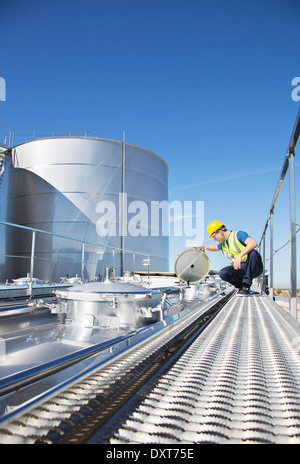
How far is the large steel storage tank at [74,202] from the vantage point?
31.2 feet

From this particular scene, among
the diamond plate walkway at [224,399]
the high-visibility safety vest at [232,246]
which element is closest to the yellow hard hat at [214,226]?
the high-visibility safety vest at [232,246]

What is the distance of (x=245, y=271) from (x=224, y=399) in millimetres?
2645

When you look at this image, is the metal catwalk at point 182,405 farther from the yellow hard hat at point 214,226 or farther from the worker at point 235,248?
the yellow hard hat at point 214,226

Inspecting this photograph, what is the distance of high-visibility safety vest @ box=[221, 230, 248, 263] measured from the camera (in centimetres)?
276

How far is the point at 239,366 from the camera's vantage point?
0.79 meters

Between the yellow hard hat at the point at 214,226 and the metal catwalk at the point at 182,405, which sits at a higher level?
the yellow hard hat at the point at 214,226

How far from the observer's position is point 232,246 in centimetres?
281

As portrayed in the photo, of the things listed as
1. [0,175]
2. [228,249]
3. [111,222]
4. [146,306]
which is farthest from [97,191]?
[146,306]

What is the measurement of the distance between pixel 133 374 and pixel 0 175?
463 inches

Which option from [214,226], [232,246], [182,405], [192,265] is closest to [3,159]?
[192,265]

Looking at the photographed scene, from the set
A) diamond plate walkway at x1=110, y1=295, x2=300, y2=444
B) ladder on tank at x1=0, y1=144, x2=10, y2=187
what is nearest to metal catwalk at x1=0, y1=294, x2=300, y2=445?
diamond plate walkway at x1=110, y1=295, x2=300, y2=444

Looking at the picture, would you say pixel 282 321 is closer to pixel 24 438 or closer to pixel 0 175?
pixel 24 438

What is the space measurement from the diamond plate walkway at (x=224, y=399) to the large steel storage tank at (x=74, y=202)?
8699 millimetres

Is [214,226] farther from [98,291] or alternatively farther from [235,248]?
[98,291]
